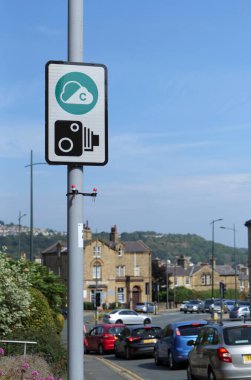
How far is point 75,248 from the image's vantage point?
5.34m

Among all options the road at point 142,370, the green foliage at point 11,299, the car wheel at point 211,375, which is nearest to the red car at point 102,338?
the road at point 142,370

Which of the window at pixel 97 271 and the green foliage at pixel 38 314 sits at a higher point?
the window at pixel 97 271

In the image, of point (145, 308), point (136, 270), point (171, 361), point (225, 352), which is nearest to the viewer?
point (225, 352)

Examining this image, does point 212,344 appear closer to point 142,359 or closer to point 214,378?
point 214,378

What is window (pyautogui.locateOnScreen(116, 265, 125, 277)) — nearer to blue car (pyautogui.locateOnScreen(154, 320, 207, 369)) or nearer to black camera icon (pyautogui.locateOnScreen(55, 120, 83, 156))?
blue car (pyautogui.locateOnScreen(154, 320, 207, 369))

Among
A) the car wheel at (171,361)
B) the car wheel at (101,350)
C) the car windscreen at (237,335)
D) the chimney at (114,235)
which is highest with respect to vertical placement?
the chimney at (114,235)

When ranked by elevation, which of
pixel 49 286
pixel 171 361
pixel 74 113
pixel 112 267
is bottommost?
pixel 171 361

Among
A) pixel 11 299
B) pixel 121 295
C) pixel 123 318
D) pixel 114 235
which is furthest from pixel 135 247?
pixel 11 299

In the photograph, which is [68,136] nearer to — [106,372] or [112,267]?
[106,372]

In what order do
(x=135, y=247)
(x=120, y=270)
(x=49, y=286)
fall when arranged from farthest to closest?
(x=135, y=247)
(x=120, y=270)
(x=49, y=286)

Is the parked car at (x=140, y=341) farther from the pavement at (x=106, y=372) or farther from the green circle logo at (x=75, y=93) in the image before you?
the green circle logo at (x=75, y=93)

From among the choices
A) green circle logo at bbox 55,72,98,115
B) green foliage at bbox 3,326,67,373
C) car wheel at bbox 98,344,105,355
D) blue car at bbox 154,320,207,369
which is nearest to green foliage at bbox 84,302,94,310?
car wheel at bbox 98,344,105,355

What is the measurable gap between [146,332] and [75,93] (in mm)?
26944

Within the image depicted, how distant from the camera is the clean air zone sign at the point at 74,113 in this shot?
540cm
